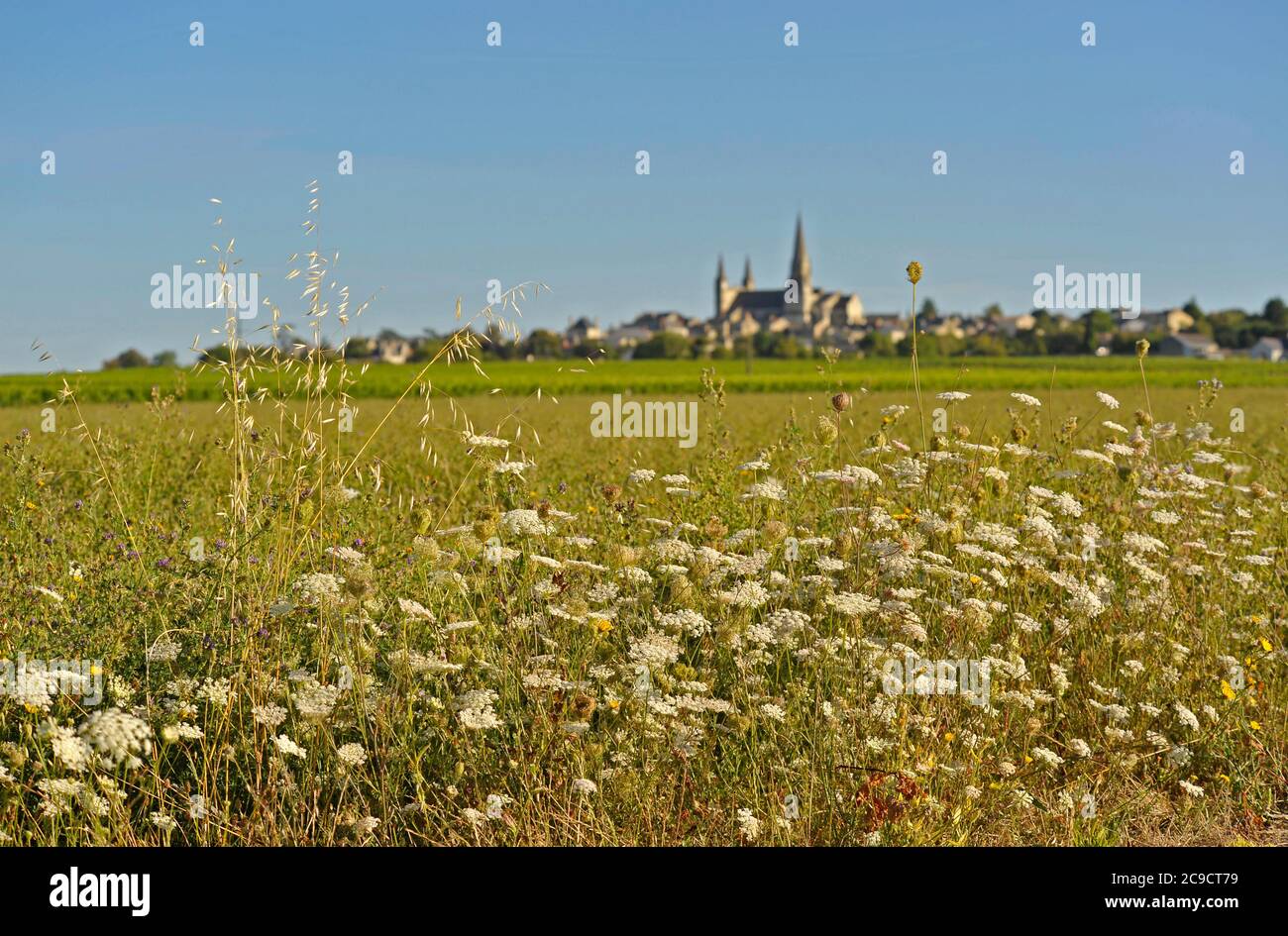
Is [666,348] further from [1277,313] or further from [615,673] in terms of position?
[615,673]

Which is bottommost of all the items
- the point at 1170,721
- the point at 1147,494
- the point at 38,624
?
the point at 1170,721

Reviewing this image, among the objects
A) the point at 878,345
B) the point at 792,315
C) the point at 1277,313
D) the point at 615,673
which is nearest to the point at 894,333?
the point at 792,315

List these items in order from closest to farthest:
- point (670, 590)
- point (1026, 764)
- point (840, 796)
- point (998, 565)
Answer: point (840, 796) → point (1026, 764) → point (670, 590) → point (998, 565)

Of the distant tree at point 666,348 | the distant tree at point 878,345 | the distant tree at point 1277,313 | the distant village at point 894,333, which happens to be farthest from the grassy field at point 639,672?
the distant tree at point 1277,313

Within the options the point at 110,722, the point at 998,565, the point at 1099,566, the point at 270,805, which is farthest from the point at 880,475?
the point at 110,722

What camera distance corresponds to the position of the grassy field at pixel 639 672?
356 centimetres

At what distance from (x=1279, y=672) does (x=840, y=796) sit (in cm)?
285

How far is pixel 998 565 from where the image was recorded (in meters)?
5.04

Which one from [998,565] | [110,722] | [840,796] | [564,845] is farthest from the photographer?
[998,565]

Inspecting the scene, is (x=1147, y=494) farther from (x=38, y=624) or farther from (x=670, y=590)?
(x=38, y=624)

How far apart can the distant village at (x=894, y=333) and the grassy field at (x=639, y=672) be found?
161ft

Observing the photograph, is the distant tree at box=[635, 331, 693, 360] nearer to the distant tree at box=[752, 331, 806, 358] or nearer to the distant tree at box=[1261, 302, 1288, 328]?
the distant tree at box=[752, 331, 806, 358]

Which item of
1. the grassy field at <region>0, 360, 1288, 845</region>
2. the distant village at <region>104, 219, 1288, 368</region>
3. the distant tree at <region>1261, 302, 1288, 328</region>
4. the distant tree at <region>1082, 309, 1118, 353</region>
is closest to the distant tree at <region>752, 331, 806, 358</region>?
the distant village at <region>104, 219, 1288, 368</region>

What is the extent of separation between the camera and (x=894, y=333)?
561 ft
